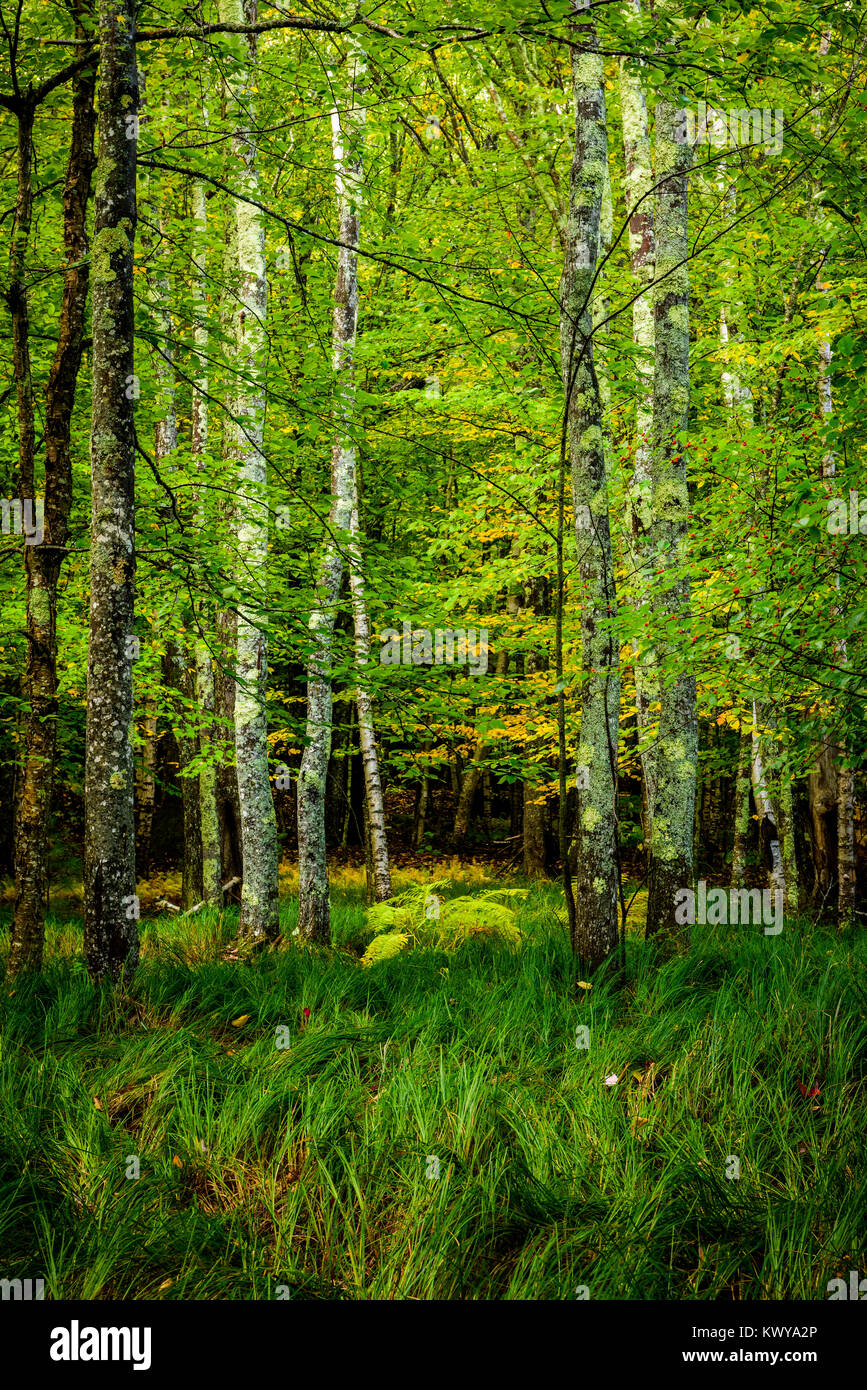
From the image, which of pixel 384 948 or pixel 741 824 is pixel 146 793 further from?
pixel 384 948

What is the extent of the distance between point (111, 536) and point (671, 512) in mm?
3745

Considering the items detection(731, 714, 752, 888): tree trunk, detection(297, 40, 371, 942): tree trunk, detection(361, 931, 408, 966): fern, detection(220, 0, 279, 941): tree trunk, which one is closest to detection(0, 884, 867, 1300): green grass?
detection(361, 931, 408, 966): fern

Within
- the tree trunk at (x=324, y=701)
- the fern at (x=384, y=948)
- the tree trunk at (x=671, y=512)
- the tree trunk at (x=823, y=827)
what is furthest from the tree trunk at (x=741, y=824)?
the fern at (x=384, y=948)

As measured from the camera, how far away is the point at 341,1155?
3035mm

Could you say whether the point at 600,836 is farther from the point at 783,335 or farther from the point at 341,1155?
the point at 783,335

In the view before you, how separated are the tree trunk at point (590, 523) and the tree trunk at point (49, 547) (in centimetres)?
334

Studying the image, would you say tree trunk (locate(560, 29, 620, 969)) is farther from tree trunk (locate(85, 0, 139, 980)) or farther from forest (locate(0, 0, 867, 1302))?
tree trunk (locate(85, 0, 139, 980))

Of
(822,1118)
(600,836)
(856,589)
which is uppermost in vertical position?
(856,589)

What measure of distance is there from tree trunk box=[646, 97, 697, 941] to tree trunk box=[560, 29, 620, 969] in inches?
19.0

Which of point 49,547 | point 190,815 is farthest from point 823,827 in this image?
point 49,547

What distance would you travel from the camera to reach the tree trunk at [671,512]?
17.2 feet

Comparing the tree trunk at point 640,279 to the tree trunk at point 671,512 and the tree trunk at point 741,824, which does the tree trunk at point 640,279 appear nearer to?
the tree trunk at point 671,512

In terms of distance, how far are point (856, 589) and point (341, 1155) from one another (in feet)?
12.1

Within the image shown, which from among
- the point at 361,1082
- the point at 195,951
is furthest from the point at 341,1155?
the point at 195,951
